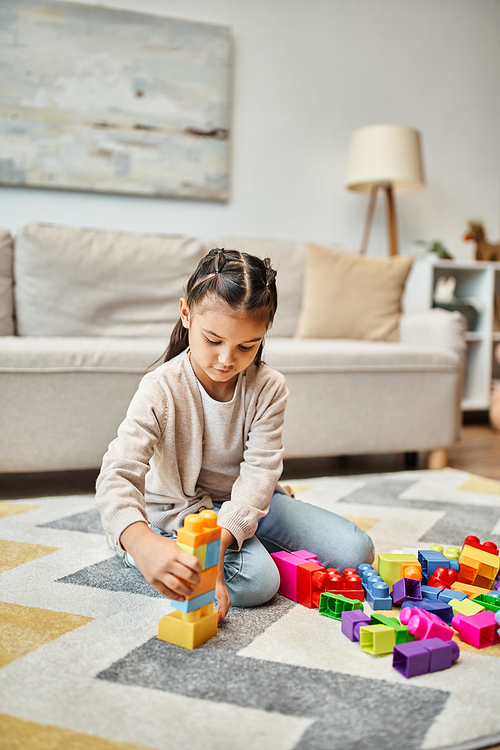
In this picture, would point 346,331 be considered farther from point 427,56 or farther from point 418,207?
point 427,56

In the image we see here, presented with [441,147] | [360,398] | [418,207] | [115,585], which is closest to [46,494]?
[115,585]

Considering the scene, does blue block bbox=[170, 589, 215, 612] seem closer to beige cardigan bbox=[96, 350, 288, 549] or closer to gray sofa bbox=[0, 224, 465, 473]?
beige cardigan bbox=[96, 350, 288, 549]

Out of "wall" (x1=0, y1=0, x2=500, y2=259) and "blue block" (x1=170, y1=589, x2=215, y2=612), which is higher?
"wall" (x1=0, y1=0, x2=500, y2=259)

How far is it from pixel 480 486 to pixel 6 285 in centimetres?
171

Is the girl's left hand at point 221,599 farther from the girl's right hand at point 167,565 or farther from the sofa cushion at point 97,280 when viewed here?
the sofa cushion at point 97,280

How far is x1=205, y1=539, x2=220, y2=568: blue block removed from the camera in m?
0.83

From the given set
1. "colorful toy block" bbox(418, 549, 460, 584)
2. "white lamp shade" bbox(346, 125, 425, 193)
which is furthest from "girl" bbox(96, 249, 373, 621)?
"white lamp shade" bbox(346, 125, 425, 193)

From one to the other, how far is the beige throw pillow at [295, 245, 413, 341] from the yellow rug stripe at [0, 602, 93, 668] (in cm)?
163

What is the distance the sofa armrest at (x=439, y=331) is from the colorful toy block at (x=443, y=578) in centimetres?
122

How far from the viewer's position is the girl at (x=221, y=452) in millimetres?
946

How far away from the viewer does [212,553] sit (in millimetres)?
843

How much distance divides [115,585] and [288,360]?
989mm

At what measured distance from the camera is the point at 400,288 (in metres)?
2.48

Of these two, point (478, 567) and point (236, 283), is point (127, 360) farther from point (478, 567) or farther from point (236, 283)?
point (478, 567)
